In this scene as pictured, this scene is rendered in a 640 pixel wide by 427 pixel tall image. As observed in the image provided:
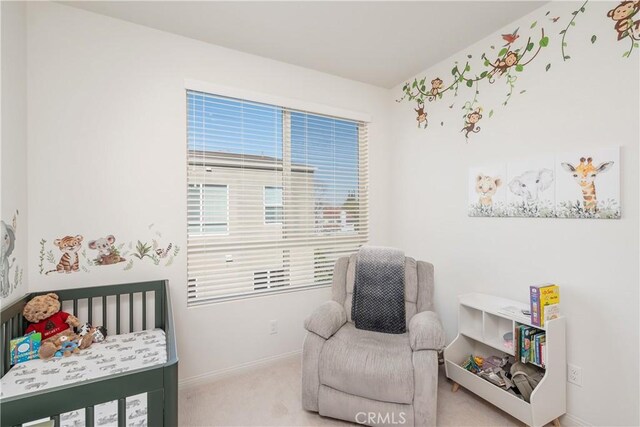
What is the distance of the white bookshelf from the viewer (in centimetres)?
170

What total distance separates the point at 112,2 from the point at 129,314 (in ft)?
6.64

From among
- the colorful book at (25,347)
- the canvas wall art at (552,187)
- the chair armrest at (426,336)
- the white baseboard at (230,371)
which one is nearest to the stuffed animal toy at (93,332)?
the colorful book at (25,347)

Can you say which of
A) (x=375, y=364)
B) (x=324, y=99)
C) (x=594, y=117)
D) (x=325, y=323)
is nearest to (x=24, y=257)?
(x=325, y=323)

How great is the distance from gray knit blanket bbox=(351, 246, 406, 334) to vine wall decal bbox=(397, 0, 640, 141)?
120cm

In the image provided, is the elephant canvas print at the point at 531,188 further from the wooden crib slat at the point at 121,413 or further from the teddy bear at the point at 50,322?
the teddy bear at the point at 50,322

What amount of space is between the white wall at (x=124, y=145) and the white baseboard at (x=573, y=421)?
2.04 metres

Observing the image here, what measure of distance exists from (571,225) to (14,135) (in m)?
3.27

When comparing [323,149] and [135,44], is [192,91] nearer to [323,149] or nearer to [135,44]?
[135,44]

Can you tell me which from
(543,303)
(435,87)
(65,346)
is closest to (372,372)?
(543,303)

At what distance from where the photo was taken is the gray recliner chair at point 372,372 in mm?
1693

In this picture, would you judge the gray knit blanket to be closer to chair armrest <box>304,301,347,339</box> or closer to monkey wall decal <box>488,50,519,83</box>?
chair armrest <box>304,301,347,339</box>

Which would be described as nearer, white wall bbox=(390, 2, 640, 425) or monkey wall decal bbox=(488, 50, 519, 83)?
white wall bbox=(390, 2, 640, 425)

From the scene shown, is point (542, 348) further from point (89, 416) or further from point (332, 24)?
point (332, 24)

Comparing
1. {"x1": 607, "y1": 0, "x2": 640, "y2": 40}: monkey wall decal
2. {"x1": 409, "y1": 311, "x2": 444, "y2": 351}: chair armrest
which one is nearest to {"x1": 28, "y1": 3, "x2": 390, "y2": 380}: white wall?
{"x1": 409, "y1": 311, "x2": 444, "y2": 351}: chair armrest
